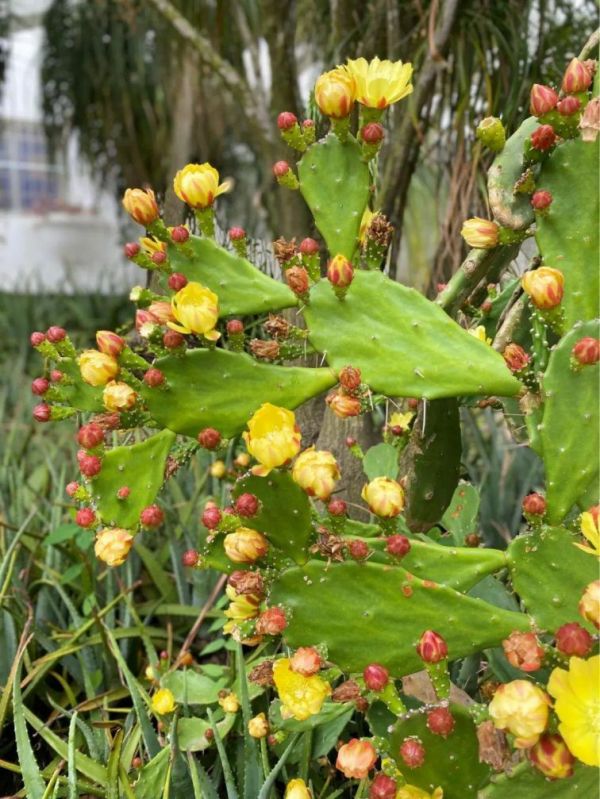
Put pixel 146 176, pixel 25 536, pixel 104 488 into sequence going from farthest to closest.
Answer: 1. pixel 146 176
2. pixel 25 536
3. pixel 104 488

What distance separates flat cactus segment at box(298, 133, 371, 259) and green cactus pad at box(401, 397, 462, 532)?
202mm

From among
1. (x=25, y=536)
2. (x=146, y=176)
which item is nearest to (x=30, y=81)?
(x=146, y=176)

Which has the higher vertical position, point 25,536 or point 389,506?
point 389,506

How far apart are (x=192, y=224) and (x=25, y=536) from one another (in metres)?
0.66

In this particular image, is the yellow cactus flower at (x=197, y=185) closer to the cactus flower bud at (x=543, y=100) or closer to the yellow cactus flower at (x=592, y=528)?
the cactus flower bud at (x=543, y=100)

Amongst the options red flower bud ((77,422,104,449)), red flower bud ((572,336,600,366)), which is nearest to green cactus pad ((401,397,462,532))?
red flower bud ((572,336,600,366))

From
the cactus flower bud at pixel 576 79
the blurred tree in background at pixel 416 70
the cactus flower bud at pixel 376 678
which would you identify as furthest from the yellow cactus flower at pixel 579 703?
the blurred tree in background at pixel 416 70

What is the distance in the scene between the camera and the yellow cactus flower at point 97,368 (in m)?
0.63

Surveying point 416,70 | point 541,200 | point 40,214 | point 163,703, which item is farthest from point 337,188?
point 40,214

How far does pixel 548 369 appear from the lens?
63 cm

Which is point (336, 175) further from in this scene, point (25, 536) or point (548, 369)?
point (25, 536)

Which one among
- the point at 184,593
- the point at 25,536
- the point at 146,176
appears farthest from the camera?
the point at 146,176

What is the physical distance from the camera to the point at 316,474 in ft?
1.89

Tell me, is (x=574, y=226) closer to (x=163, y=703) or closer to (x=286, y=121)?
(x=286, y=121)
